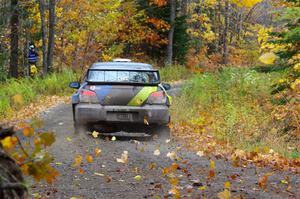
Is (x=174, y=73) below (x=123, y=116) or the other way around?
below

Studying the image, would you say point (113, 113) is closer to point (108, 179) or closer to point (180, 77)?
point (108, 179)

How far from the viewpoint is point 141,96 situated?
34.0ft

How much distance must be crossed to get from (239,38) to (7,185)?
165 feet

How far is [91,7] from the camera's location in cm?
2952

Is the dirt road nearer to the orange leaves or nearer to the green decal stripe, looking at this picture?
the green decal stripe

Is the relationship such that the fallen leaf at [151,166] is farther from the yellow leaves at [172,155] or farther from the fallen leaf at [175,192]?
the fallen leaf at [175,192]

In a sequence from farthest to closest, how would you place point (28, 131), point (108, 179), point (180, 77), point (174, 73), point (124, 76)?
point (180, 77), point (174, 73), point (124, 76), point (108, 179), point (28, 131)

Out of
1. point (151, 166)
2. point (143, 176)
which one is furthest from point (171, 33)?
point (143, 176)

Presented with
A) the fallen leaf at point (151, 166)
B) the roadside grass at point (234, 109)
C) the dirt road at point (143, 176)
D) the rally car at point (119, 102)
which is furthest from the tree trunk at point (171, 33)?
the fallen leaf at point (151, 166)

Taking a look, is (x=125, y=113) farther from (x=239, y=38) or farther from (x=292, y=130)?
(x=239, y=38)

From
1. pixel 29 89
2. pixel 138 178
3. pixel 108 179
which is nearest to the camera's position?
pixel 108 179

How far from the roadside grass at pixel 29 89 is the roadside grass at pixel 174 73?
301 inches

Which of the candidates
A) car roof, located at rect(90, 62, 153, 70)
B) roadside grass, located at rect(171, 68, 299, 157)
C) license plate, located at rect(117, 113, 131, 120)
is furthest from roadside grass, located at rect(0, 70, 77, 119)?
license plate, located at rect(117, 113, 131, 120)

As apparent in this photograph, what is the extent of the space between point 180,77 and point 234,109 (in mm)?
18699
